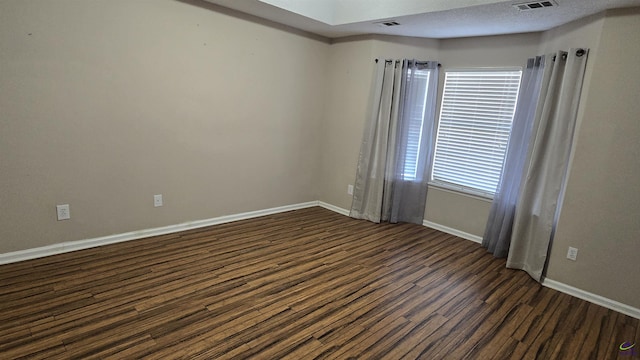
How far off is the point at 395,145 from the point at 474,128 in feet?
3.14

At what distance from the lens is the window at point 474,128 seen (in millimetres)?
3861

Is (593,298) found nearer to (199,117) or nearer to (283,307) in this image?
(283,307)

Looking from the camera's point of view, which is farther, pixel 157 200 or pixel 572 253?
pixel 157 200

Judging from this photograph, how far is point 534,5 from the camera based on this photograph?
8.92ft

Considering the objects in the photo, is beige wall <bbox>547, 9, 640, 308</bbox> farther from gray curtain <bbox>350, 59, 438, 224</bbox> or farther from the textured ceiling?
gray curtain <bbox>350, 59, 438, 224</bbox>

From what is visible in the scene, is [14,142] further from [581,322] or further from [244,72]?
[581,322]

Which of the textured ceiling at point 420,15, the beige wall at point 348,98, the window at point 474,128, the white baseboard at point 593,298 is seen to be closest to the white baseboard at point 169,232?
the white baseboard at point 593,298

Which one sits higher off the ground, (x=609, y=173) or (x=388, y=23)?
(x=388, y=23)

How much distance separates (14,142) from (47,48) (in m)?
0.79

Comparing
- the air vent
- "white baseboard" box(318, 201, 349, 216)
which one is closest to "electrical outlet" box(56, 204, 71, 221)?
"white baseboard" box(318, 201, 349, 216)

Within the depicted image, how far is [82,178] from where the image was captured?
3068 millimetres

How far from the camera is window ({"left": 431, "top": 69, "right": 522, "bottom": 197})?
386cm

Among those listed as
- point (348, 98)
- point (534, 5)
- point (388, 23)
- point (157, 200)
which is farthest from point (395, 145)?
point (157, 200)

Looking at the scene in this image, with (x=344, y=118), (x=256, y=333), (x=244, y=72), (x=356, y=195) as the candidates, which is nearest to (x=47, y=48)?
(x=244, y=72)
